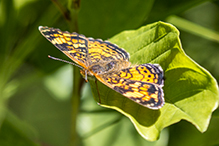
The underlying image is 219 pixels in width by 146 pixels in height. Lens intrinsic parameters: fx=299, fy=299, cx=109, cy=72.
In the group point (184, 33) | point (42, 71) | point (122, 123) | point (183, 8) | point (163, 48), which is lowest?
point (122, 123)

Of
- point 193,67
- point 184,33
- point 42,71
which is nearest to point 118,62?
point 193,67

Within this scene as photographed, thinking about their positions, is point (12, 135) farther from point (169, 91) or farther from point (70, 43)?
point (169, 91)

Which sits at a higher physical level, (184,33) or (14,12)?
(14,12)

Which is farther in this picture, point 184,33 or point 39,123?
point 184,33

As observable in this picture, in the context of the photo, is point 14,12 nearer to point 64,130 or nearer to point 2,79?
point 2,79

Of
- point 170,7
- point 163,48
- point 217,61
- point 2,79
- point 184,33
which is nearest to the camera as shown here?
Result: point 163,48

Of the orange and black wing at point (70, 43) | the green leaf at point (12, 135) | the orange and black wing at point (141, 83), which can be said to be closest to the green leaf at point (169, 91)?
the orange and black wing at point (141, 83)

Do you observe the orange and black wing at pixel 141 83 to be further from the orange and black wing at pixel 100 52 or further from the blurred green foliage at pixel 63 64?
the blurred green foliage at pixel 63 64
